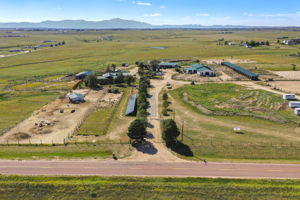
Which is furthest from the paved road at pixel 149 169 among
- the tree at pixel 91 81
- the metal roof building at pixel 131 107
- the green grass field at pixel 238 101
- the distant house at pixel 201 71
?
the distant house at pixel 201 71

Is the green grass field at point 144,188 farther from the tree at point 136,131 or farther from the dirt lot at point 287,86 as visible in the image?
the dirt lot at point 287,86

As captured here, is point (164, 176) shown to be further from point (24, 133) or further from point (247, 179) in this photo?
point (24, 133)

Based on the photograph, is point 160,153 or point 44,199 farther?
point 160,153

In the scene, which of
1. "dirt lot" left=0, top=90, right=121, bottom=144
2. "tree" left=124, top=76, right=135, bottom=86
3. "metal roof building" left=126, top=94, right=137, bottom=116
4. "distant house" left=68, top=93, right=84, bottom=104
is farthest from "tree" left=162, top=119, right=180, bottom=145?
"tree" left=124, top=76, right=135, bottom=86

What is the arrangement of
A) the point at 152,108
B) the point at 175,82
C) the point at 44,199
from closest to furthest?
the point at 44,199
the point at 152,108
the point at 175,82

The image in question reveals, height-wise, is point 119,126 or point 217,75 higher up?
point 217,75

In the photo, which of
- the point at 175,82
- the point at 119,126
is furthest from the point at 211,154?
the point at 175,82

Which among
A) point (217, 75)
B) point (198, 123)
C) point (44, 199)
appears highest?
point (217, 75)
